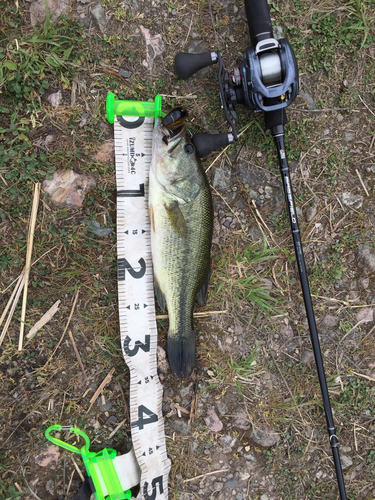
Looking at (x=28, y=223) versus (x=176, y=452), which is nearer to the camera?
(x=28, y=223)

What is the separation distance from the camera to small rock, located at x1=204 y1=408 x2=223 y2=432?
3.02 m

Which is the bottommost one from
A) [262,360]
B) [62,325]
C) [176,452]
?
[176,452]

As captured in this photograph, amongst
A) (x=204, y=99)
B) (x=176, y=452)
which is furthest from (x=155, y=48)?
(x=176, y=452)

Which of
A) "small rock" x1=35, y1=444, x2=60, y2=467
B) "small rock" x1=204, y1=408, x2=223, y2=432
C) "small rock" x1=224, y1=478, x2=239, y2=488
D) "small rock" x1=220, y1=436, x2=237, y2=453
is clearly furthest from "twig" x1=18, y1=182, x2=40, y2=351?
"small rock" x1=224, y1=478, x2=239, y2=488

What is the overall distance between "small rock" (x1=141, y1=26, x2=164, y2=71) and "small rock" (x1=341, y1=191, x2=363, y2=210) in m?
2.21

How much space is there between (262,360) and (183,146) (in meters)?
2.10

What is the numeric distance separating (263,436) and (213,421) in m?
0.51

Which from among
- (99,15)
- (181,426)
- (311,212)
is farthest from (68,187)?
(181,426)

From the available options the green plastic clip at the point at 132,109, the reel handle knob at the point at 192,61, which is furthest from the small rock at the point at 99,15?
the reel handle knob at the point at 192,61

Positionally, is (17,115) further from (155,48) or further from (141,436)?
(141,436)

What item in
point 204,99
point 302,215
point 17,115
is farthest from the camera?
point 302,215

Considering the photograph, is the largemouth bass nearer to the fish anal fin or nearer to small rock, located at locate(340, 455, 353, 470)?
the fish anal fin

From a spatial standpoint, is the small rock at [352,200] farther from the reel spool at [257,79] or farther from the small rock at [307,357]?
the small rock at [307,357]

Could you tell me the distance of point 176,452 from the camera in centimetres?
297
